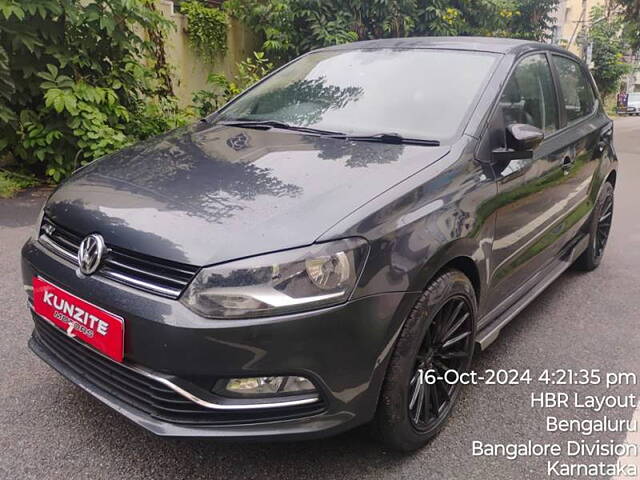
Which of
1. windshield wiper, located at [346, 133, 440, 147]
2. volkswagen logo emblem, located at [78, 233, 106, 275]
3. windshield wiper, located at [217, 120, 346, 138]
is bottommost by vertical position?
volkswagen logo emblem, located at [78, 233, 106, 275]

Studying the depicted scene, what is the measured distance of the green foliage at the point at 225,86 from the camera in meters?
7.19

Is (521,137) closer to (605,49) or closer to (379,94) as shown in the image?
(379,94)

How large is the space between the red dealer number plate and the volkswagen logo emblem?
113 mm

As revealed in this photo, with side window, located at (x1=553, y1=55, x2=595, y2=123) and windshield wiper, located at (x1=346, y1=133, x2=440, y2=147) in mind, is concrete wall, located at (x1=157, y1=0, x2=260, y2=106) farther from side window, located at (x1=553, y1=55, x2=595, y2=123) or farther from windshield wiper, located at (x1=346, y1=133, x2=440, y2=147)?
windshield wiper, located at (x1=346, y1=133, x2=440, y2=147)

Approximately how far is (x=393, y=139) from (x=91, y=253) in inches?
52.0

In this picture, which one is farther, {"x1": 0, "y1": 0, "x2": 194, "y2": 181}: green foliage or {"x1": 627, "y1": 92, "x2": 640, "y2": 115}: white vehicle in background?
{"x1": 627, "y1": 92, "x2": 640, "y2": 115}: white vehicle in background

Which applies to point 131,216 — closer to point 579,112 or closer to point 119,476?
point 119,476

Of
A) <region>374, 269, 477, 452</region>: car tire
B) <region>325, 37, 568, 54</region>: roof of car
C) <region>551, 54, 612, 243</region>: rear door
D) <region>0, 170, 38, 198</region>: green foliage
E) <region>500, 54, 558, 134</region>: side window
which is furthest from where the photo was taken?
<region>0, 170, 38, 198</region>: green foliage

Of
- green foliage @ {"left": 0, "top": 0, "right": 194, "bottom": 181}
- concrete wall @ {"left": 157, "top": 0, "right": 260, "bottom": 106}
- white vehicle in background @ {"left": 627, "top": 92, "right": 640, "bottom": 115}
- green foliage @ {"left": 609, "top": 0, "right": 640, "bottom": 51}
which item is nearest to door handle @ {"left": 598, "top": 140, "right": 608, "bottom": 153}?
green foliage @ {"left": 0, "top": 0, "right": 194, "bottom": 181}

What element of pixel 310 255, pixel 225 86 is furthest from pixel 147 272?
pixel 225 86

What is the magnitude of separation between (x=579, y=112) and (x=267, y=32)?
543 centimetres

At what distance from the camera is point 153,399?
1845 mm

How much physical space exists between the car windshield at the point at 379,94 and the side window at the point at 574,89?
0.89m

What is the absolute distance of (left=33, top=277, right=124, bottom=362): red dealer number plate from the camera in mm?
1809
